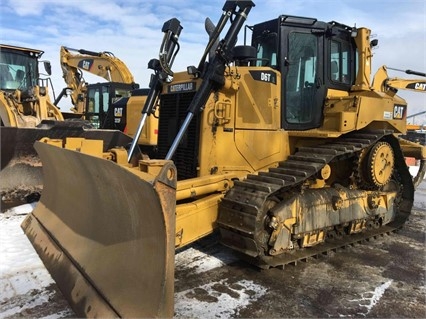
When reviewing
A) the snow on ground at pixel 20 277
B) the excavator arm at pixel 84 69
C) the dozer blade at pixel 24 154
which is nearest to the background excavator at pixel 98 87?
the excavator arm at pixel 84 69

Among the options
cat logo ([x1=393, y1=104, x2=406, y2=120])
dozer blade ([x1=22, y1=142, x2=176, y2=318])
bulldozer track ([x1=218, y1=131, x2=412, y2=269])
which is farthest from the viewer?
cat logo ([x1=393, y1=104, x2=406, y2=120])

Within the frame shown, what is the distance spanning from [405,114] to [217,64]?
12.2 ft

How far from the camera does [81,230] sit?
13.8 ft

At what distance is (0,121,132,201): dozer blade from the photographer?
663 centimetres

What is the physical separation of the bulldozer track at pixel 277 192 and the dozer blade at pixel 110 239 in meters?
1.32

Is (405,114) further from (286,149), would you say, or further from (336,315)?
(336,315)

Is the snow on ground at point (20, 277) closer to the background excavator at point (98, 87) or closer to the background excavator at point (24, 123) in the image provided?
the background excavator at point (24, 123)

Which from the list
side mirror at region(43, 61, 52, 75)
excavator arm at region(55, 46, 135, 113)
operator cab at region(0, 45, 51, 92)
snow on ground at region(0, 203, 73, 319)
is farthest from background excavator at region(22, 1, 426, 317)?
excavator arm at region(55, 46, 135, 113)

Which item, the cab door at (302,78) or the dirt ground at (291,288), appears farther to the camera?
the cab door at (302,78)

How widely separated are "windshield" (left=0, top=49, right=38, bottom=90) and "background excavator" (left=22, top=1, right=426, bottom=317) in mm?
6150

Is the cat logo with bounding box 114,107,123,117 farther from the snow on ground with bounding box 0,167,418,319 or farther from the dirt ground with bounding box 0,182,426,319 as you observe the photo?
the dirt ground with bounding box 0,182,426,319

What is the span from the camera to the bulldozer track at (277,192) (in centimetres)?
417

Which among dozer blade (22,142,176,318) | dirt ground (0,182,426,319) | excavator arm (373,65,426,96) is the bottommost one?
dirt ground (0,182,426,319)

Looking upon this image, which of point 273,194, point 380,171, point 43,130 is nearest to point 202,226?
point 273,194
